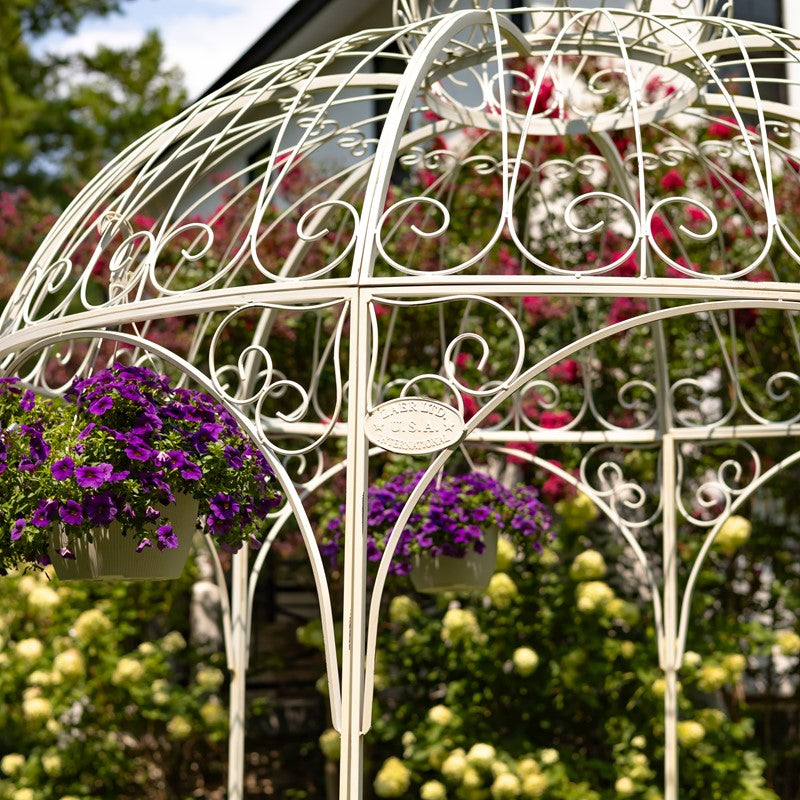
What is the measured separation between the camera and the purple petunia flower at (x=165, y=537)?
3.19 metres

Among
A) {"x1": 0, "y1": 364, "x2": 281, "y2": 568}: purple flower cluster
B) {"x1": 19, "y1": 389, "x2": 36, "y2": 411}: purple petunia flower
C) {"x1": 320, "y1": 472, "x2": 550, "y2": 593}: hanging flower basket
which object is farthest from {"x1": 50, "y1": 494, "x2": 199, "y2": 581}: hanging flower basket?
{"x1": 320, "y1": 472, "x2": 550, "y2": 593}: hanging flower basket

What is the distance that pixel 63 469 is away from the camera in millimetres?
3059

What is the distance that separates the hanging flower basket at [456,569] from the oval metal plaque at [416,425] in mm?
1905

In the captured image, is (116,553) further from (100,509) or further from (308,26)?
(308,26)

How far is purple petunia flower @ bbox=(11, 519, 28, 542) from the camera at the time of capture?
3094 millimetres

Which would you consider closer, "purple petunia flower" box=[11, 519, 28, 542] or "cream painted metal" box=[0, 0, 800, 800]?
"cream painted metal" box=[0, 0, 800, 800]

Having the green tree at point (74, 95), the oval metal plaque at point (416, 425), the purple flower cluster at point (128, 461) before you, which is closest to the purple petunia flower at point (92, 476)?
the purple flower cluster at point (128, 461)

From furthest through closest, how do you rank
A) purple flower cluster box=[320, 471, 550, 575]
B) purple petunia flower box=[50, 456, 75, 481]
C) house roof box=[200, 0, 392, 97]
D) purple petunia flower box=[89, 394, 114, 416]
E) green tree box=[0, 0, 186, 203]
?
green tree box=[0, 0, 186, 203]
house roof box=[200, 0, 392, 97]
purple flower cluster box=[320, 471, 550, 575]
purple petunia flower box=[89, 394, 114, 416]
purple petunia flower box=[50, 456, 75, 481]

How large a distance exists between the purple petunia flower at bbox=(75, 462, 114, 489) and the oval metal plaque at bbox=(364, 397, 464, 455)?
27.8 inches

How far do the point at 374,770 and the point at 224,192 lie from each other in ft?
12.2

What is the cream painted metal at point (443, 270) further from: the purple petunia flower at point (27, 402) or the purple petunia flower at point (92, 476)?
the purple petunia flower at point (92, 476)

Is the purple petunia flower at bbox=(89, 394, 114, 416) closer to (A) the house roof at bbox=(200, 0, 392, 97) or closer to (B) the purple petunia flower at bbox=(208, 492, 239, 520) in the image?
(B) the purple petunia flower at bbox=(208, 492, 239, 520)

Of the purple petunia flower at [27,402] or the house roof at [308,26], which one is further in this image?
the house roof at [308,26]

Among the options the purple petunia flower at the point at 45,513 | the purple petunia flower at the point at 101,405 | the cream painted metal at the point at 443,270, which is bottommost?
the purple petunia flower at the point at 45,513
